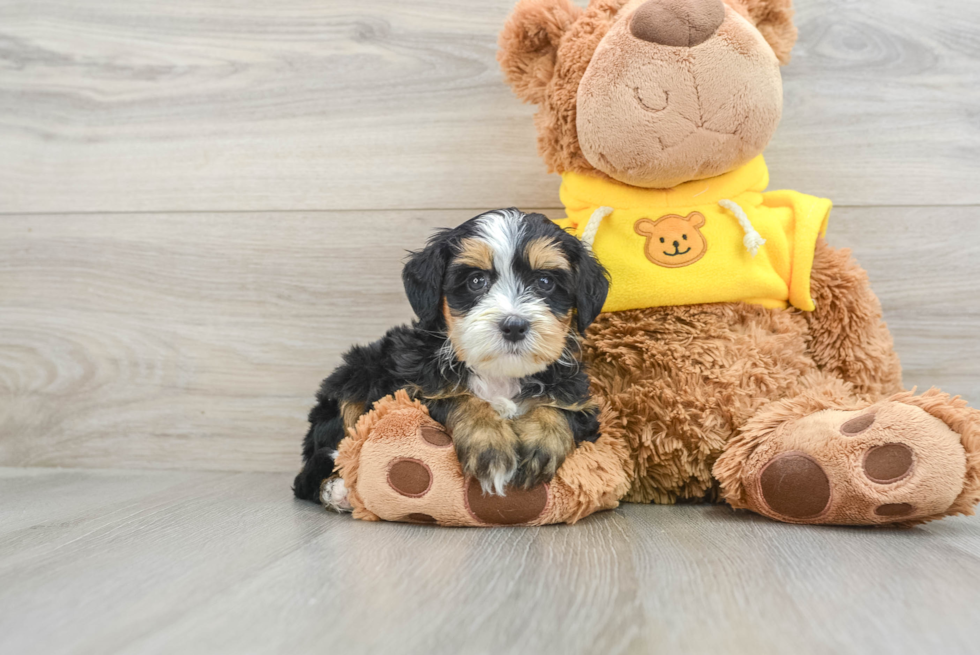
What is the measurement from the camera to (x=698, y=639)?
34.0 inches

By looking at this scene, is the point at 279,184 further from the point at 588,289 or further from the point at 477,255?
the point at 588,289

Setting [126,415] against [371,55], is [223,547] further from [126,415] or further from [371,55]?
[371,55]

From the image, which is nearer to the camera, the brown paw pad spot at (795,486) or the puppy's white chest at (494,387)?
the brown paw pad spot at (795,486)

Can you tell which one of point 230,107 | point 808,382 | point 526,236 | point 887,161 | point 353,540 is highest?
point 230,107

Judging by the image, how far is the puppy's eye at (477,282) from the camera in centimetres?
145

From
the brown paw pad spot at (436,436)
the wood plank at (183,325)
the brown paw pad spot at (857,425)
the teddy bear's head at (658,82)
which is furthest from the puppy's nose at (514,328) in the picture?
the wood plank at (183,325)

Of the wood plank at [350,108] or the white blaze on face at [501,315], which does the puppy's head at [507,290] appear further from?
the wood plank at [350,108]

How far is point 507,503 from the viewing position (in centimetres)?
141

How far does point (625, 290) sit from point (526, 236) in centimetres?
31

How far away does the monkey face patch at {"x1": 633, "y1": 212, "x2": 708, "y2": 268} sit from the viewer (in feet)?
5.32

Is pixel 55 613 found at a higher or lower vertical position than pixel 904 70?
lower

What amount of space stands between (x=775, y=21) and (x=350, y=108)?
1.20 metres

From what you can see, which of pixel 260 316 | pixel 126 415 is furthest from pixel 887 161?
pixel 126 415

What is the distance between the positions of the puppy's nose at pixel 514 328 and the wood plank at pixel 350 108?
866 millimetres
